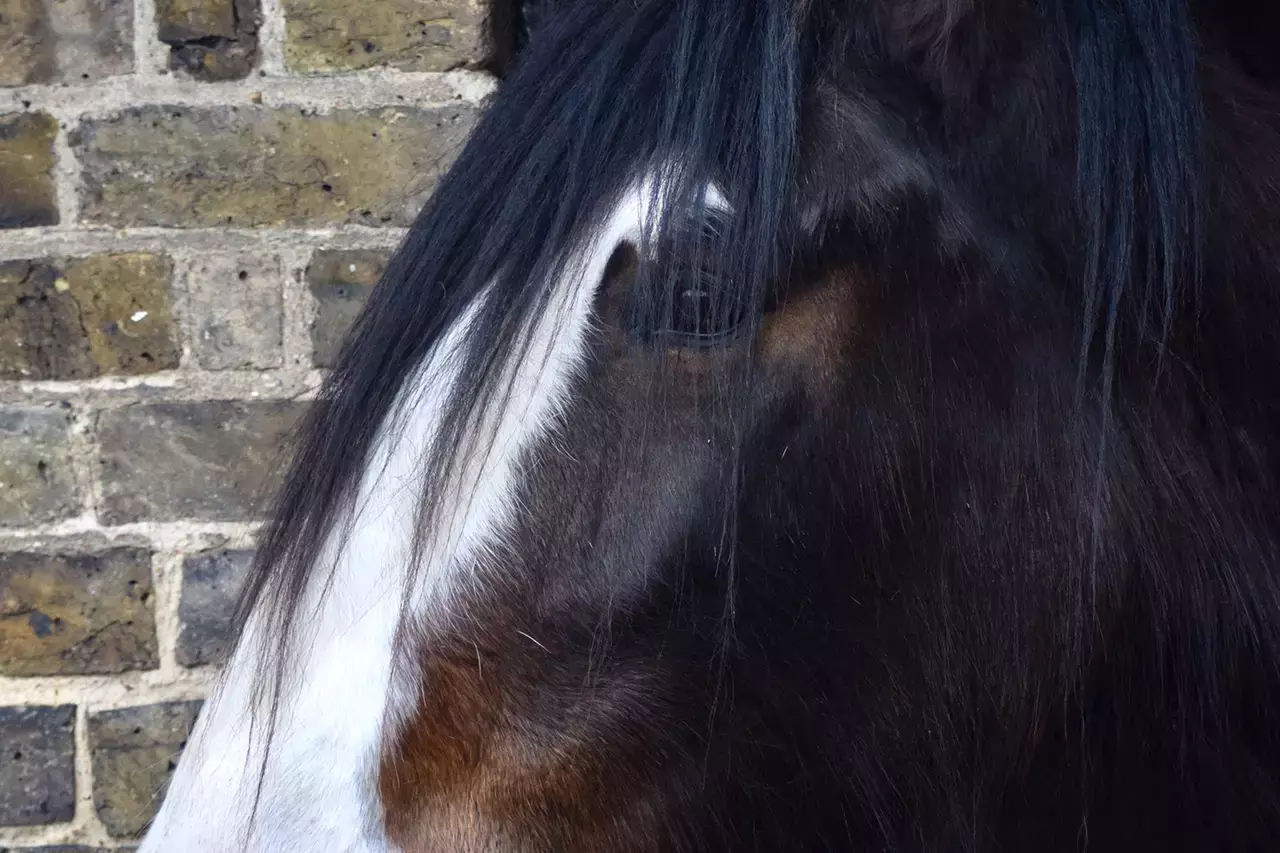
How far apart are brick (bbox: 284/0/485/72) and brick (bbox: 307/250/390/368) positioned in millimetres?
202

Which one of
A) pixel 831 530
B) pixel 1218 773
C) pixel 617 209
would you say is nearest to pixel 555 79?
pixel 617 209

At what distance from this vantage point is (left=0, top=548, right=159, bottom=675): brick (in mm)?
1169

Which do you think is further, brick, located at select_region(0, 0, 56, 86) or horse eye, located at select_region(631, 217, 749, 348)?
brick, located at select_region(0, 0, 56, 86)

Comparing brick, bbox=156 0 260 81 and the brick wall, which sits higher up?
brick, bbox=156 0 260 81

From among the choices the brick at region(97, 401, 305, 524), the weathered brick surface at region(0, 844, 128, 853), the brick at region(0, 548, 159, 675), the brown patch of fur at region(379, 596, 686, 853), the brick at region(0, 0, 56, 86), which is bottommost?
the weathered brick surface at region(0, 844, 128, 853)

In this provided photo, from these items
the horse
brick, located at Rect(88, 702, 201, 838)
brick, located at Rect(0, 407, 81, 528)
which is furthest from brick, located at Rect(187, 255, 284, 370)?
the horse

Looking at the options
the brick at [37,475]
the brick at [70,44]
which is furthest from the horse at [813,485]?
the brick at [70,44]

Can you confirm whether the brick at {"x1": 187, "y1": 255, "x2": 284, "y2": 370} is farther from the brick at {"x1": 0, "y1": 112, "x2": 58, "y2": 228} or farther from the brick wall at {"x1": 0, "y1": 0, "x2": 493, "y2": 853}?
the brick at {"x1": 0, "y1": 112, "x2": 58, "y2": 228}

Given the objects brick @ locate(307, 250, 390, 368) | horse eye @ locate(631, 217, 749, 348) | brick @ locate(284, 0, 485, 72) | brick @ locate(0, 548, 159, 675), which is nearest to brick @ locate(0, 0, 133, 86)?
brick @ locate(284, 0, 485, 72)

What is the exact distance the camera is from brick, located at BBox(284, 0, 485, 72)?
3.79ft

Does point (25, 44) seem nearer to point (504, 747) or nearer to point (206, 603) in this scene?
point (206, 603)

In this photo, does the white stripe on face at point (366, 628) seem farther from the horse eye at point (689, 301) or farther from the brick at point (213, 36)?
the brick at point (213, 36)

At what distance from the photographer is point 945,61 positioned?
673 mm

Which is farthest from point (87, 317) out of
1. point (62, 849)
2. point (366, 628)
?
point (366, 628)
